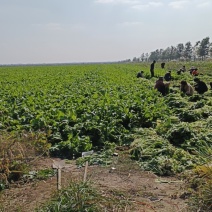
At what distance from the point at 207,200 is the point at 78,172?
2.32m

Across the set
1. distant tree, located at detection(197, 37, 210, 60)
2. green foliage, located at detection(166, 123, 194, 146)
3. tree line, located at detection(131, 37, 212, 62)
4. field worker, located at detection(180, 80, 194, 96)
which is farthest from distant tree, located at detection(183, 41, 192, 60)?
green foliage, located at detection(166, 123, 194, 146)

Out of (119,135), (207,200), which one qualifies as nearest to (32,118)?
(119,135)

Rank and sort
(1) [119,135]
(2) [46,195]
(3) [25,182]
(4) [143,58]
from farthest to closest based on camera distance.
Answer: (4) [143,58], (1) [119,135], (3) [25,182], (2) [46,195]

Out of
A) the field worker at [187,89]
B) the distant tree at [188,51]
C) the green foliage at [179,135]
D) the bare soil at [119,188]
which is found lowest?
the bare soil at [119,188]

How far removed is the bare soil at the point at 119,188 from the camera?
405 cm

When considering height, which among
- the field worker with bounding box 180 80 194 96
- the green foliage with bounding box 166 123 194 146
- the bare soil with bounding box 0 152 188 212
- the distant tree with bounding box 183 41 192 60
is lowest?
the bare soil with bounding box 0 152 188 212

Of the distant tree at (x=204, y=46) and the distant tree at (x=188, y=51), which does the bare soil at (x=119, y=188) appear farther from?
the distant tree at (x=188, y=51)

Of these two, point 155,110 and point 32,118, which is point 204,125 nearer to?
point 155,110

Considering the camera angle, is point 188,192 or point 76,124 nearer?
point 188,192

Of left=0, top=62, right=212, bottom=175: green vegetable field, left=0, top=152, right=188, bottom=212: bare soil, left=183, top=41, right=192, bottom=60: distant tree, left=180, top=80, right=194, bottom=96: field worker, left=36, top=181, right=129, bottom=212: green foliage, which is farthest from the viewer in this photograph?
left=183, top=41, right=192, bottom=60: distant tree

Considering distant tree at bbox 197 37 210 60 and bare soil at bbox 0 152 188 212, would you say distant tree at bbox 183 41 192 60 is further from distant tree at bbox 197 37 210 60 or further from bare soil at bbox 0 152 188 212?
bare soil at bbox 0 152 188 212

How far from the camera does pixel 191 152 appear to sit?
6.20 metres

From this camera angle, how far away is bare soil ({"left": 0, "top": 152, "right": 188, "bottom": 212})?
4.05 metres

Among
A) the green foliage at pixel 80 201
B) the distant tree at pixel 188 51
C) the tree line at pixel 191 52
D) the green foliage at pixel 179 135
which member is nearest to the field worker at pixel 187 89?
the green foliage at pixel 179 135
